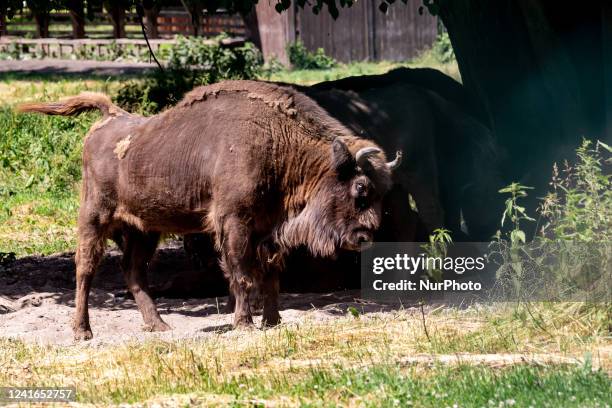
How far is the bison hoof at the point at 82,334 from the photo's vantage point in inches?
340

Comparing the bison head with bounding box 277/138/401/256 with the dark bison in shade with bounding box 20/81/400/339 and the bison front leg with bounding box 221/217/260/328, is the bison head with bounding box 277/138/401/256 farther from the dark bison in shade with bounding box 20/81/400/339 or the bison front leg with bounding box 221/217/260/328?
the bison front leg with bounding box 221/217/260/328

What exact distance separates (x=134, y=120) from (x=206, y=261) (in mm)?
1992

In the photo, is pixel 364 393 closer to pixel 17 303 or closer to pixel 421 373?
pixel 421 373

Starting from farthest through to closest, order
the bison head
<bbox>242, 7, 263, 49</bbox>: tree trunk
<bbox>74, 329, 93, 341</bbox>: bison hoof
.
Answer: <bbox>242, 7, 263, 49</bbox>: tree trunk → <bbox>74, 329, 93, 341</bbox>: bison hoof → the bison head

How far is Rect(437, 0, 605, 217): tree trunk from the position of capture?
11.5 m

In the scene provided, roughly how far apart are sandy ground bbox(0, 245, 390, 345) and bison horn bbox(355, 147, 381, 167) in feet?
4.38

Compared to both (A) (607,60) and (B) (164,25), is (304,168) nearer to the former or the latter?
(A) (607,60)

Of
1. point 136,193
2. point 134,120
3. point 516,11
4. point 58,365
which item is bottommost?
point 58,365

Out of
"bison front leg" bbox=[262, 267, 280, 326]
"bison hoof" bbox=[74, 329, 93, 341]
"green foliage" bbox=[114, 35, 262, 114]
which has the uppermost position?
"green foliage" bbox=[114, 35, 262, 114]

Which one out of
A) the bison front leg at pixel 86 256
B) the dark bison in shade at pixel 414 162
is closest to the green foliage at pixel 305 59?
the dark bison in shade at pixel 414 162

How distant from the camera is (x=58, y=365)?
7391 millimetres

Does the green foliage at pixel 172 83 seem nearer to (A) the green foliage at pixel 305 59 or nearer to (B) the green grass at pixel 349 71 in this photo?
(B) the green grass at pixel 349 71

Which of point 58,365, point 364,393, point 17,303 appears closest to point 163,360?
point 58,365

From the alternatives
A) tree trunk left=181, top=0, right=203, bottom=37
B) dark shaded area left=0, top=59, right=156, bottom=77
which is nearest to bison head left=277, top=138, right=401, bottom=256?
tree trunk left=181, top=0, right=203, bottom=37
